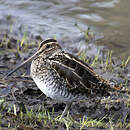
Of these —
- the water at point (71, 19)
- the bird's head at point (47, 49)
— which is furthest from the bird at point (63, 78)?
the water at point (71, 19)

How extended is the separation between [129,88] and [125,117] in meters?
0.82

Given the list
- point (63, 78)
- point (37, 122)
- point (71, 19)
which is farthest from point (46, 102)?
point (71, 19)

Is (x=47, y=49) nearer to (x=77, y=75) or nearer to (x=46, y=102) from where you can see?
(x=77, y=75)

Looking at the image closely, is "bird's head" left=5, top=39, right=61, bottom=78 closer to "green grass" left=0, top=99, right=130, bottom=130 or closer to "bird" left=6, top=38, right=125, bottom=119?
"bird" left=6, top=38, right=125, bottom=119

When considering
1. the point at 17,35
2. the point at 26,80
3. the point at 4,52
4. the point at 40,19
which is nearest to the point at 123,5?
the point at 40,19

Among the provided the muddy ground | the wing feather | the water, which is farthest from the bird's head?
the water

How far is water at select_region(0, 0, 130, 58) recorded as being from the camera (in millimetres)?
7121

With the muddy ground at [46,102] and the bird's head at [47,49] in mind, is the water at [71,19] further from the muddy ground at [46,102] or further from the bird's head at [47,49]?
the bird's head at [47,49]

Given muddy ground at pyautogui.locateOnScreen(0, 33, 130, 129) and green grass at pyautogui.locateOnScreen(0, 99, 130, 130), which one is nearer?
green grass at pyautogui.locateOnScreen(0, 99, 130, 130)

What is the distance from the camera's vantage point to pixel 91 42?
6859 mm

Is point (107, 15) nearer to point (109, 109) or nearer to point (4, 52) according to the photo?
point (4, 52)

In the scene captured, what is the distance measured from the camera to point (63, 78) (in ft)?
13.4

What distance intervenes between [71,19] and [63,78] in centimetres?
412

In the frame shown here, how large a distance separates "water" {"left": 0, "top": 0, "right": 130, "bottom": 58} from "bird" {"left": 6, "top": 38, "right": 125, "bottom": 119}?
2.29 metres
